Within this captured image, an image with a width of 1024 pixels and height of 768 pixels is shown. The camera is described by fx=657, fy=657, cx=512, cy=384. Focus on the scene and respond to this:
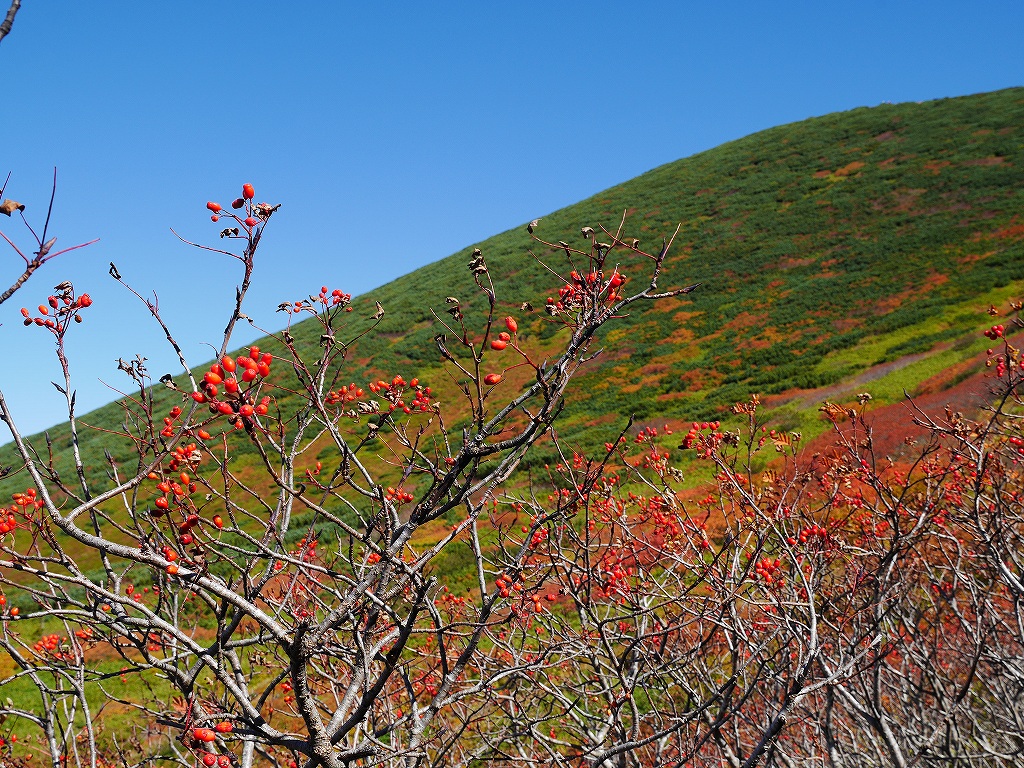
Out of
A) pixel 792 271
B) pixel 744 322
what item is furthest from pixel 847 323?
pixel 792 271

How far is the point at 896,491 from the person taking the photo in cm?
1008

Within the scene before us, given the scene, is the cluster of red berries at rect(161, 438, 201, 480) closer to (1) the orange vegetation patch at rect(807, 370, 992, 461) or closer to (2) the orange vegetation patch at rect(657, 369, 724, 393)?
(1) the orange vegetation patch at rect(807, 370, 992, 461)

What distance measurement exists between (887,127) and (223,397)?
225 feet

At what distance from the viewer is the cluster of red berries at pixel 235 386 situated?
1.80 meters

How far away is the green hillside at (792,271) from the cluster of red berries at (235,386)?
1868 cm

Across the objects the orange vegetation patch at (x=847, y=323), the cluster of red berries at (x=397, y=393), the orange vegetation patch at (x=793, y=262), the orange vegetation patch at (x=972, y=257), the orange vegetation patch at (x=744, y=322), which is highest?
the cluster of red berries at (x=397, y=393)

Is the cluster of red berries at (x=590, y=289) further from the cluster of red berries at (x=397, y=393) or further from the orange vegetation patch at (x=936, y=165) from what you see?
the orange vegetation patch at (x=936, y=165)

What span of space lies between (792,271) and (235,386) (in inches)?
1649

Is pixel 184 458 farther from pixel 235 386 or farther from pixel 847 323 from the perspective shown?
pixel 847 323

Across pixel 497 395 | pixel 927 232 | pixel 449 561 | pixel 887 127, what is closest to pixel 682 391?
pixel 497 395

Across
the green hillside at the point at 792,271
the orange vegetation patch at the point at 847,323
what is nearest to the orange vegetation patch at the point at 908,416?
the green hillside at the point at 792,271

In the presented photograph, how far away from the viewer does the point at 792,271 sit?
3925cm

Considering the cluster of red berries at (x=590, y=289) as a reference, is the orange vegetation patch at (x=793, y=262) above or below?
below

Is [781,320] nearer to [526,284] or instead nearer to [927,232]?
[927,232]
